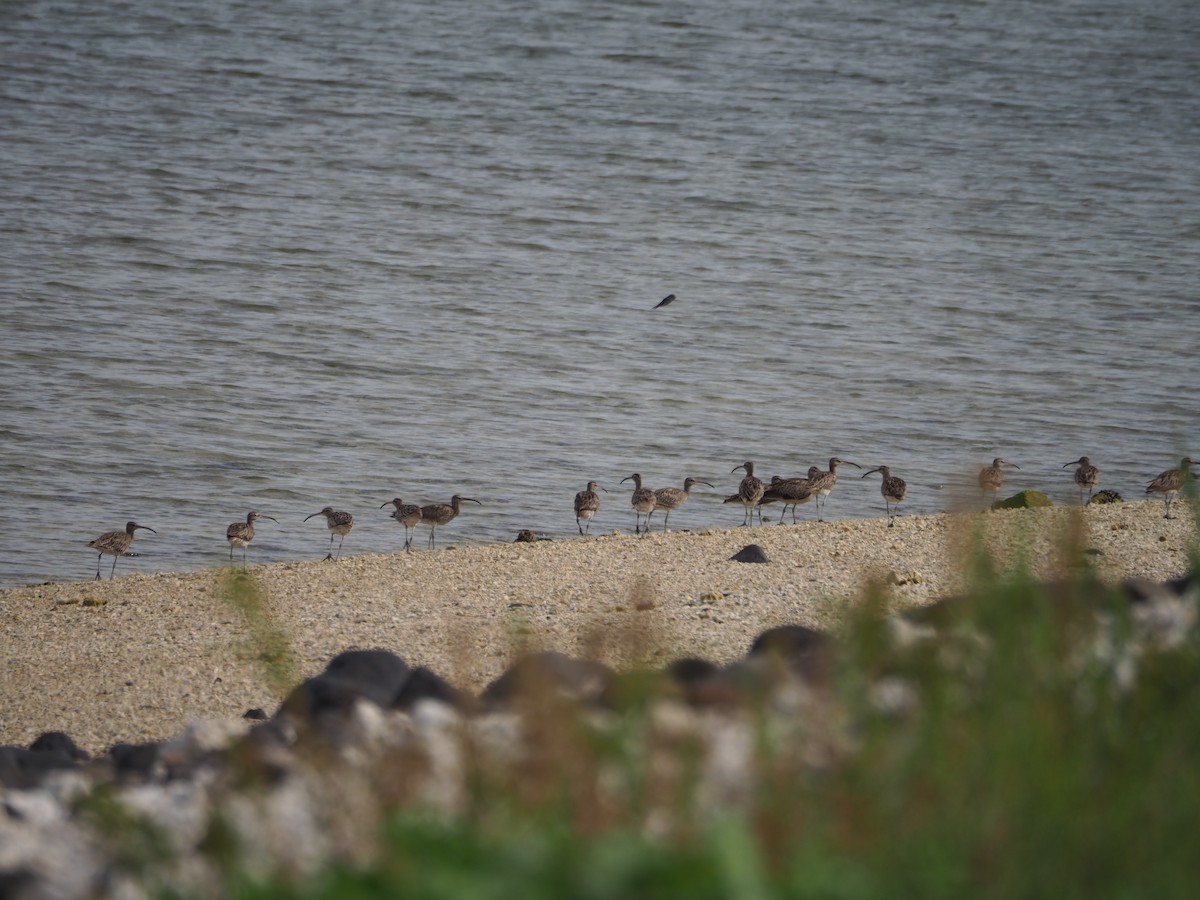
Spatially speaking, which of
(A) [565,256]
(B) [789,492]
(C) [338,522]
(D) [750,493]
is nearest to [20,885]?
(C) [338,522]

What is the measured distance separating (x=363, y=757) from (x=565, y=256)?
1946 centimetres

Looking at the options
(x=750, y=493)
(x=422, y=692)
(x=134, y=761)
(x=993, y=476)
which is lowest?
(x=134, y=761)

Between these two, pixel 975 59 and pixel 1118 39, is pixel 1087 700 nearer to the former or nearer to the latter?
pixel 975 59

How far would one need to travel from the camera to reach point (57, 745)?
669 centimetres

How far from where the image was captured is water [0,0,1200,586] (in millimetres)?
14914

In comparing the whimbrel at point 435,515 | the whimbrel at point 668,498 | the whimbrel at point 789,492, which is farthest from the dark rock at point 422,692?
the whimbrel at point 789,492

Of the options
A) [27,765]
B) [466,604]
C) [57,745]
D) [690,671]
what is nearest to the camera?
[27,765]

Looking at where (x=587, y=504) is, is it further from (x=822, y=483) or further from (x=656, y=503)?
(x=822, y=483)

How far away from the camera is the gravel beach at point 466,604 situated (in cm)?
782

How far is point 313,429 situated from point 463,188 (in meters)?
12.0

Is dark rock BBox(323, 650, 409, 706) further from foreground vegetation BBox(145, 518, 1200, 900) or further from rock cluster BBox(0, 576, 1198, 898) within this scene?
foreground vegetation BBox(145, 518, 1200, 900)

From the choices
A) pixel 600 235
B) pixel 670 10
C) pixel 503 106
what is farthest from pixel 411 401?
pixel 670 10

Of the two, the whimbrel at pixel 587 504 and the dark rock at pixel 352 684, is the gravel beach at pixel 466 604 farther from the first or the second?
the whimbrel at pixel 587 504

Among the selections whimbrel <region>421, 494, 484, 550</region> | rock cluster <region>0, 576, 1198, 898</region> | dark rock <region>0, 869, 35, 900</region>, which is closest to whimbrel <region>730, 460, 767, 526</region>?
whimbrel <region>421, 494, 484, 550</region>
